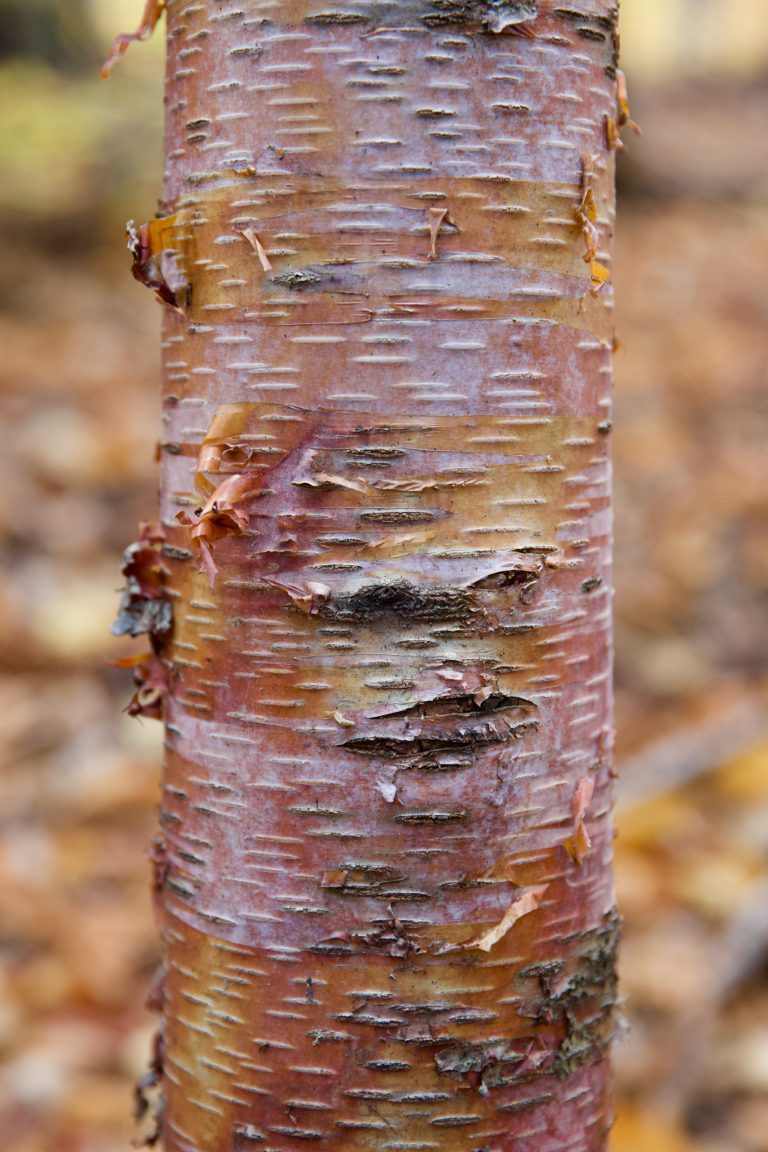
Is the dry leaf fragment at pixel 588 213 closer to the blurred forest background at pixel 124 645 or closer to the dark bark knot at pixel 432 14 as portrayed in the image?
the dark bark knot at pixel 432 14

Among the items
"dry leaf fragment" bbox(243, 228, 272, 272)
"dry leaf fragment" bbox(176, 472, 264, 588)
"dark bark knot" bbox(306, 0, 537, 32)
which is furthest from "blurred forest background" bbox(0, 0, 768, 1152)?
"dark bark knot" bbox(306, 0, 537, 32)

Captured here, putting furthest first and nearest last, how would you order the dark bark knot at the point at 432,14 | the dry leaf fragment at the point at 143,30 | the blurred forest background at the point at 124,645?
the blurred forest background at the point at 124,645 < the dry leaf fragment at the point at 143,30 < the dark bark knot at the point at 432,14

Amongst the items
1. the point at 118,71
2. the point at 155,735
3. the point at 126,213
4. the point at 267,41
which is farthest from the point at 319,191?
the point at 118,71

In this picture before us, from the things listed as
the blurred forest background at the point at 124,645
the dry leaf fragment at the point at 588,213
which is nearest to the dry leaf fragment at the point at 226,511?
the dry leaf fragment at the point at 588,213

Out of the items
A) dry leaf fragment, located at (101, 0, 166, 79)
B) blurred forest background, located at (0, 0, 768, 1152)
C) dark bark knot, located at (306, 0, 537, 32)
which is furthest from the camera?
blurred forest background, located at (0, 0, 768, 1152)

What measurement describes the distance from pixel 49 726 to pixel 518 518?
2.51 meters

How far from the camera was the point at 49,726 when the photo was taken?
3.14 metres

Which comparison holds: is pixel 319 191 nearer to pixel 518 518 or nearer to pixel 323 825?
pixel 518 518

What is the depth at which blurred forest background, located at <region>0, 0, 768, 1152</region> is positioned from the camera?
7.39 ft

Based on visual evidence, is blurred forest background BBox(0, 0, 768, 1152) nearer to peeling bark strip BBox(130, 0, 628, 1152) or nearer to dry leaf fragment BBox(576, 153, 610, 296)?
peeling bark strip BBox(130, 0, 628, 1152)

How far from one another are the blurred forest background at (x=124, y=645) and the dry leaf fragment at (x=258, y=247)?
1549 millimetres

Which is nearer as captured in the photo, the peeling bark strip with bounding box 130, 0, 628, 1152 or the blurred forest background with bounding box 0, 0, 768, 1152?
the peeling bark strip with bounding box 130, 0, 628, 1152

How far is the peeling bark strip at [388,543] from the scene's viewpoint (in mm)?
→ 874

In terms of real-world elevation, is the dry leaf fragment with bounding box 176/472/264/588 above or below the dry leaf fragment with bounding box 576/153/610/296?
below
